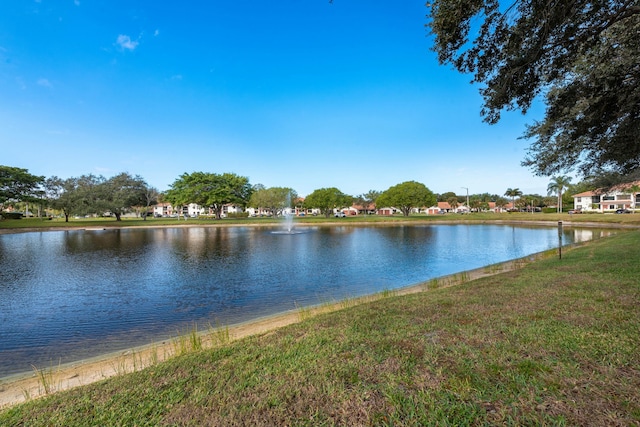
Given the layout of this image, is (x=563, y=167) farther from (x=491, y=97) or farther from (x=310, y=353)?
(x=310, y=353)

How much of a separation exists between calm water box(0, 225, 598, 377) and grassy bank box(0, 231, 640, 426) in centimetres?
431

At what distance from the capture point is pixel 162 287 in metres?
12.4

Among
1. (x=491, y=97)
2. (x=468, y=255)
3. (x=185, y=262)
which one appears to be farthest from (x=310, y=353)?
(x=468, y=255)

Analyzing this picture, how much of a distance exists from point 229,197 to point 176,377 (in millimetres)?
66299

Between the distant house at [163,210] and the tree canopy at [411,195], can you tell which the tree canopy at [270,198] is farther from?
the distant house at [163,210]

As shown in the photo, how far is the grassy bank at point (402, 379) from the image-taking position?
2609 mm

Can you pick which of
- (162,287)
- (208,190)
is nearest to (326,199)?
(208,190)

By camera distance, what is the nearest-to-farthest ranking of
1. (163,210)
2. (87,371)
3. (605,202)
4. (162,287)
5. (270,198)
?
(87,371), (162,287), (270,198), (605,202), (163,210)

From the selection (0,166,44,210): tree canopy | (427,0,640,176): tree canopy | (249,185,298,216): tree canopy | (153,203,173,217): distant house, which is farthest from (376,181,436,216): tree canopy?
(153,203,173,217): distant house

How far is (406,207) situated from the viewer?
247 ft

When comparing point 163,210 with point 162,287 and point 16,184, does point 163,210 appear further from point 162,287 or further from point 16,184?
point 162,287

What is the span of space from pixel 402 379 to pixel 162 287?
12.0m

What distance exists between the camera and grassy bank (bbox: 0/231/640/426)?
2609 millimetres

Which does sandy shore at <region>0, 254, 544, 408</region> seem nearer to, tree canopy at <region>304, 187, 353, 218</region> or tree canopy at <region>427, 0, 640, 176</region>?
tree canopy at <region>427, 0, 640, 176</region>
